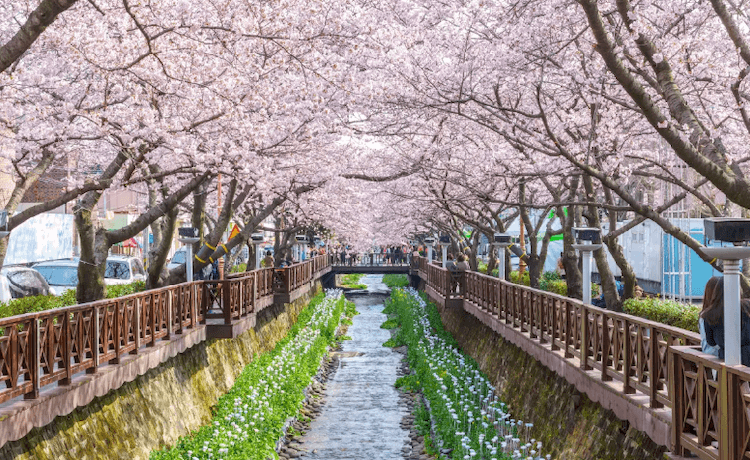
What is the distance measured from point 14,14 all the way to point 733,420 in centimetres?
1382

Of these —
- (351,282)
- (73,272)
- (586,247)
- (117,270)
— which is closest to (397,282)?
(351,282)

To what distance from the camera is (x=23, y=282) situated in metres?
21.4

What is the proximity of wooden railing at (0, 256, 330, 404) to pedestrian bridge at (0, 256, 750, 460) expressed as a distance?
2 centimetres

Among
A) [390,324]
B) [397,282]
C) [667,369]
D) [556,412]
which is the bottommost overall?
[390,324]

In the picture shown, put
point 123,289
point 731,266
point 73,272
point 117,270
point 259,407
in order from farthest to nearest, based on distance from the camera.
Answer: point 117,270, point 73,272, point 123,289, point 259,407, point 731,266

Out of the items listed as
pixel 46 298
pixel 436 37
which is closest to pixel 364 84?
pixel 436 37

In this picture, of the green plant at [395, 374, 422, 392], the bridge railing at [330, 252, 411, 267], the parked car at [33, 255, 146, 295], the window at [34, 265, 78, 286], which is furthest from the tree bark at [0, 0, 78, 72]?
the bridge railing at [330, 252, 411, 267]

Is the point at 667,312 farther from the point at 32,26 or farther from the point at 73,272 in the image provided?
the point at 73,272

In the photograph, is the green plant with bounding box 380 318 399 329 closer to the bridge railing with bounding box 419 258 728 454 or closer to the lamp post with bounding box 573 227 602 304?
the bridge railing with bounding box 419 258 728 454

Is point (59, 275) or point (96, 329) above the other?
point (59, 275)

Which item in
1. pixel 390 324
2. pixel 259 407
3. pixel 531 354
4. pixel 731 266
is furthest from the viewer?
pixel 390 324

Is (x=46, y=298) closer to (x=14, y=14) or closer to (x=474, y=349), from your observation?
(x=14, y=14)

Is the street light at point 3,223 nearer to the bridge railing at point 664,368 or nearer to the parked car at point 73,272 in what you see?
the bridge railing at point 664,368

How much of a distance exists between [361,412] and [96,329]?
470 inches
